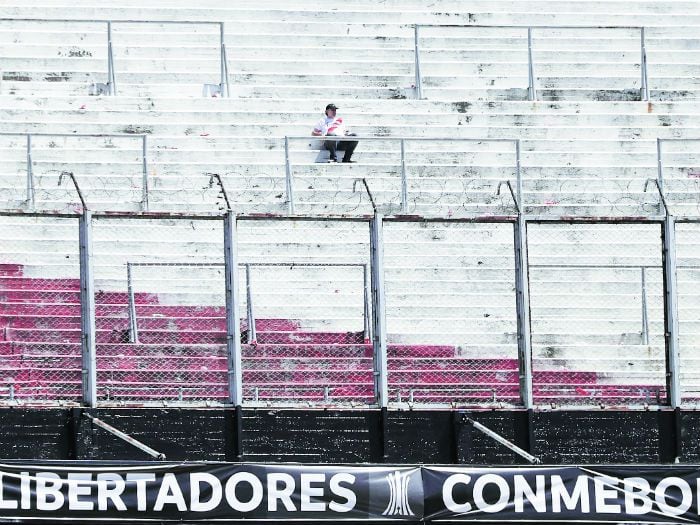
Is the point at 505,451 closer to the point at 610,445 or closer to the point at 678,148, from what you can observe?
the point at 610,445

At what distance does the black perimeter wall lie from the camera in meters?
14.6

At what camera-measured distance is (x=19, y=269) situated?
55.9ft

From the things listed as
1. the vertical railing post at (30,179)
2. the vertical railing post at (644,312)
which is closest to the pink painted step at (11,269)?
the vertical railing post at (30,179)

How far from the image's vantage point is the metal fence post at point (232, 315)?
14.7 m

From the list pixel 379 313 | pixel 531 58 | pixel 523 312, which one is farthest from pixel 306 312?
pixel 531 58

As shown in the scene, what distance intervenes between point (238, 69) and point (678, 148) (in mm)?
5059

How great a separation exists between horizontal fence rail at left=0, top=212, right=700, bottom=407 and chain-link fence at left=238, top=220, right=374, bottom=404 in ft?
0.07

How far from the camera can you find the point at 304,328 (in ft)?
52.9

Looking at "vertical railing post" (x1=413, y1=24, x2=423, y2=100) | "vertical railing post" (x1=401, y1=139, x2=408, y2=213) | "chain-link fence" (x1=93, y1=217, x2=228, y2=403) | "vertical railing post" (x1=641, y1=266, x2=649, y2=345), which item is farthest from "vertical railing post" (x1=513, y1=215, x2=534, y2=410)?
"vertical railing post" (x1=413, y1=24, x2=423, y2=100)

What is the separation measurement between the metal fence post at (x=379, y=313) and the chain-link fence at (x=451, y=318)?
0.94ft

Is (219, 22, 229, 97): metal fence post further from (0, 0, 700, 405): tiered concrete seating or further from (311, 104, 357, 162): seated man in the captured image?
(311, 104, 357, 162): seated man

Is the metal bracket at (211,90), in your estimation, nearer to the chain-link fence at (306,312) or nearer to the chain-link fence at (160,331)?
the chain-link fence at (306,312)

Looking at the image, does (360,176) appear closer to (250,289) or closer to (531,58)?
(531,58)

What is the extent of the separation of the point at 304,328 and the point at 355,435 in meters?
1.40
